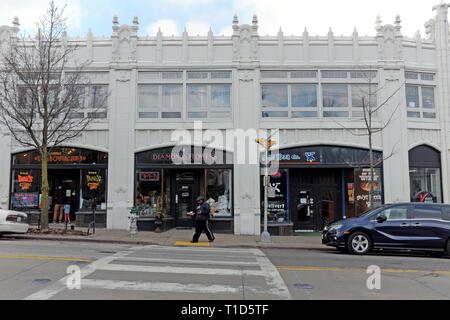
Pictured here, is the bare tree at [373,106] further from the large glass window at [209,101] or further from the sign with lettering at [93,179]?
the sign with lettering at [93,179]

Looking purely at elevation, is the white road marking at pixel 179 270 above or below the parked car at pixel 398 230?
below

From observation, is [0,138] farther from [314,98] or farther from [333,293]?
[333,293]

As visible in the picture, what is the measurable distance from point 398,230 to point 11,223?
42.1ft

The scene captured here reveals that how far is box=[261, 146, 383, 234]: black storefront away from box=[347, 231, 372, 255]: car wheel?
525 cm

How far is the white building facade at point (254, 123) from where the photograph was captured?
665 inches

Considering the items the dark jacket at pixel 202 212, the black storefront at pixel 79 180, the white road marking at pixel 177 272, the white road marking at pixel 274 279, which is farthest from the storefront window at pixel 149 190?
the white road marking at pixel 274 279

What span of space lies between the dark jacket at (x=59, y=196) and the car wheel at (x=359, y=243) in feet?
44.2

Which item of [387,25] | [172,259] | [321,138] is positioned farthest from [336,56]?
[172,259]

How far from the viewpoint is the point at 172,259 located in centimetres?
928

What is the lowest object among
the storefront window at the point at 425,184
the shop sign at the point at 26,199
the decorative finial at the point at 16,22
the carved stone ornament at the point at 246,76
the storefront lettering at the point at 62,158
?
the shop sign at the point at 26,199

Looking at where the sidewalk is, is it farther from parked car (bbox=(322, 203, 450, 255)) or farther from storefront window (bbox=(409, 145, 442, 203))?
storefront window (bbox=(409, 145, 442, 203))

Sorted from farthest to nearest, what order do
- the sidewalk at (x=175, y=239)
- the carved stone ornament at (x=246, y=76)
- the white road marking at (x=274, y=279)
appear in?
the carved stone ornament at (x=246, y=76)
the sidewalk at (x=175, y=239)
the white road marking at (x=274, y=279)

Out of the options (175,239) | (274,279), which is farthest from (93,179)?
(274,279)

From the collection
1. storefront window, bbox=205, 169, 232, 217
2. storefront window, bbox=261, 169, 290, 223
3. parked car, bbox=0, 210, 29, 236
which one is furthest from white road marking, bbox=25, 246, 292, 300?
storefront window, bbox=261, 169, 290, 223
